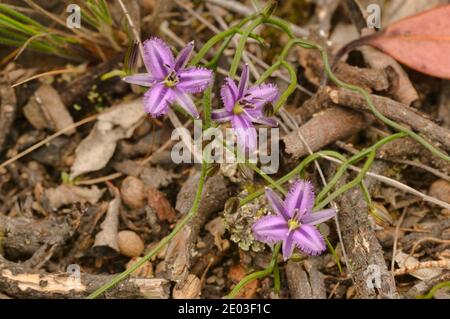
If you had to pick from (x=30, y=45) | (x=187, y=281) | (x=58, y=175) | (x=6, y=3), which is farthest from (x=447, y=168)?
(x=6, y=3)

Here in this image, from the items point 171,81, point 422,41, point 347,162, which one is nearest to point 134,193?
point 171,81

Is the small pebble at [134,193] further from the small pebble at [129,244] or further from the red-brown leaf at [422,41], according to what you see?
the red-brown leaf at [422,41]

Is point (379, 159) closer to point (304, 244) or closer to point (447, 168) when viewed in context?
point (447, 168)

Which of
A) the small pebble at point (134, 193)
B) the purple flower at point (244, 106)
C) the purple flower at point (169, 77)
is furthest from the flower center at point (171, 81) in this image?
the small pebble at point (134, 193)

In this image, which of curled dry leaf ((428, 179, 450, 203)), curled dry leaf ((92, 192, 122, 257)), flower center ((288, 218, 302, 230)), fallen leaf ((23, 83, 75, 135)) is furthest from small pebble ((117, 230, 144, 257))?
curled dry leaf ((428, 179, 450, 203))

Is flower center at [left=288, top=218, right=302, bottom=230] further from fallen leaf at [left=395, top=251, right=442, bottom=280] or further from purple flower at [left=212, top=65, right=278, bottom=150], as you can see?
fallen leaf at [left=395, top=251, right=442, bottom=280]
